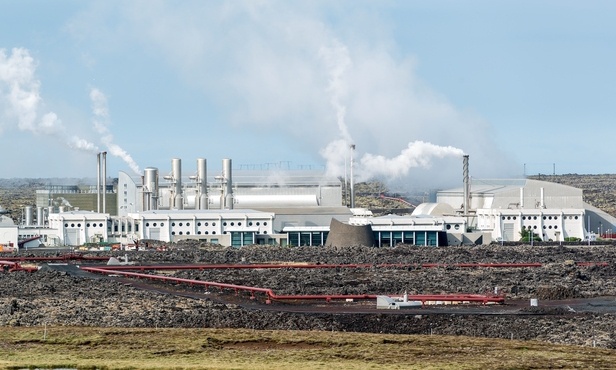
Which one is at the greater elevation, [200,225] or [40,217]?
[40,217]

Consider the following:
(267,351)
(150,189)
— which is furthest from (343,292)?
(150,189)

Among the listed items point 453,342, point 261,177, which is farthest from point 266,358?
point 261,177

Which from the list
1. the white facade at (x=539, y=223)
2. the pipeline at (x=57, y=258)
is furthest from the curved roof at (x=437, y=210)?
the pipeline at (x=57, y=258)

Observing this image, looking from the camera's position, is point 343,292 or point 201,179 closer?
point 343,292

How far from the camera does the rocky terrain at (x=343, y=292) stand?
169ft

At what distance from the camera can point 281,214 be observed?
124438 mm

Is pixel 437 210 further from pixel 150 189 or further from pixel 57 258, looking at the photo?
pixel 57 258

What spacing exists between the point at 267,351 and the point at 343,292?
21.3 meters

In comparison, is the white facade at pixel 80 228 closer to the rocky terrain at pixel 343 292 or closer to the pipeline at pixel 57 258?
the rocky terrain at pixel 343 292

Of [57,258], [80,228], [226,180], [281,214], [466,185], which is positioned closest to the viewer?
[57,258]

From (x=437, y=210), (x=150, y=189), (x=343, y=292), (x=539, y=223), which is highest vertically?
(x=150, y=189)

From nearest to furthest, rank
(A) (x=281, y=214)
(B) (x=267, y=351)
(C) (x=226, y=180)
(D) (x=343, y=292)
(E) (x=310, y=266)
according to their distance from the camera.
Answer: (B) (x=267, y=351)
(D) (x=343, y=292)
(E) (x=310, y=266)
(A) (x=281, y=214)
(C) (x=226, y=180)

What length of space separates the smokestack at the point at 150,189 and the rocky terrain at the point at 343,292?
31797 mm

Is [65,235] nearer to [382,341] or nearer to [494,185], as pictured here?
[494,185]
